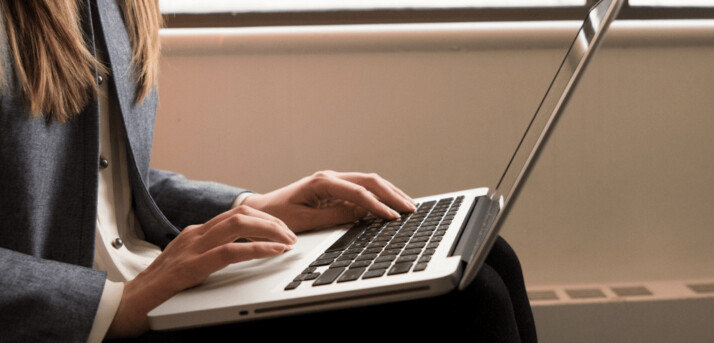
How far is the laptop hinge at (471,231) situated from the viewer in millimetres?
537

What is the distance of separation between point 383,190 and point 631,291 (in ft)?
3.06

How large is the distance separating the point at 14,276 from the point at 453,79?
1135 millimetres

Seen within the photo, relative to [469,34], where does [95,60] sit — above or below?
above

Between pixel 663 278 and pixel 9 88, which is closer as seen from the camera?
pixel 9 88

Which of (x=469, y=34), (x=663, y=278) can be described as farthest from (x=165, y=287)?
(x=663, y=278)

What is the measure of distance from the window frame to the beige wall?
3 cm

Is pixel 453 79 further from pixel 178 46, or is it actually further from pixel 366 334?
pixel 366 334

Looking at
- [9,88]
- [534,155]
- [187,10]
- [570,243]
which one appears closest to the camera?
[534,155]

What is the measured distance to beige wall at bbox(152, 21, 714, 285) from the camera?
58.1 inches

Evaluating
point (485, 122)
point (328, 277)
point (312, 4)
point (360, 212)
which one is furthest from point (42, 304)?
point (485, 122)

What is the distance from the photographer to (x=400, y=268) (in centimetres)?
50

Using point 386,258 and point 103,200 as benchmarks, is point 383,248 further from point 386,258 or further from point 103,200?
point 103,200

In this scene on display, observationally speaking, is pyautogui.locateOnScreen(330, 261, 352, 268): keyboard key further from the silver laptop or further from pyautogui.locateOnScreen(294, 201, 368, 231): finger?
pyautogui.locateOnScreen(294, 201, 368, 231): finger

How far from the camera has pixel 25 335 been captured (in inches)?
20.1
